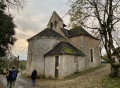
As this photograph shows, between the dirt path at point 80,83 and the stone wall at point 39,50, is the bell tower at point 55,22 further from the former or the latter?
the dirt path at point 80,83

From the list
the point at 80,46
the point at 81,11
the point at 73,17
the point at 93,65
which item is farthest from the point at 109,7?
the point at 93,65

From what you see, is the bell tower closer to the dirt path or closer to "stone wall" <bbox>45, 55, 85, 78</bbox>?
"stone wall" <bbox>45, 55, 85, 78</bbox>

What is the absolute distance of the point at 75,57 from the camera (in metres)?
17.9

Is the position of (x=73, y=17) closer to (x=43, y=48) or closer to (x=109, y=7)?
(x=109, y=7)

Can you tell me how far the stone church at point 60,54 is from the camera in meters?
16.5

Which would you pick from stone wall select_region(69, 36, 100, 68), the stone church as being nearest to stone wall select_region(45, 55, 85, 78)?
the stone church

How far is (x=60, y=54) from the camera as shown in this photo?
16453 mm

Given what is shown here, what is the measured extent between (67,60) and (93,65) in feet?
26.5

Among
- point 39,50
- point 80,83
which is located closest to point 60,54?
point 39,50

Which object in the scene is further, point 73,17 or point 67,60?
point 67,60

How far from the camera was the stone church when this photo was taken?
16.5 metres

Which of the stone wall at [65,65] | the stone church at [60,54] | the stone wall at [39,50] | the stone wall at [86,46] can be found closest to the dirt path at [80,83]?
the stone wall at [65,65]

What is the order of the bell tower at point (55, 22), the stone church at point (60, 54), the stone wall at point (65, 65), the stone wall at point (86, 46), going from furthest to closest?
the bell tower at point (55, 22)
the stone wall at point (86, 46)
the stone church at point (60, 54)
the stone wall at point (65, 65)

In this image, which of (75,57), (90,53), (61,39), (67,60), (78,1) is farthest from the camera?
(90,53)
